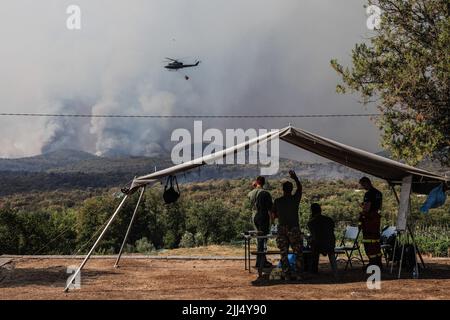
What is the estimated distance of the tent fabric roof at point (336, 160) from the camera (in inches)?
332

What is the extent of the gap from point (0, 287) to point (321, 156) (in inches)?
249

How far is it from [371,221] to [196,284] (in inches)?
→ 131

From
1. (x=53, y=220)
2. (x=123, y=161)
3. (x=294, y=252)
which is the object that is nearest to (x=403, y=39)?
(x=294, y=252)

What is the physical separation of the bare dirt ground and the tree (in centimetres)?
680

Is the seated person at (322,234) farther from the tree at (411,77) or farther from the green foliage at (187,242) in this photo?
the green foliage at (187,242)

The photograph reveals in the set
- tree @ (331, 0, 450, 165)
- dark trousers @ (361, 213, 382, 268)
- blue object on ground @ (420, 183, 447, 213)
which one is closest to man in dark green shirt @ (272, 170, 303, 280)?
dark trousers @ (361, 213, 382, 268)

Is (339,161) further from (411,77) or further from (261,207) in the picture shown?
(411,77)

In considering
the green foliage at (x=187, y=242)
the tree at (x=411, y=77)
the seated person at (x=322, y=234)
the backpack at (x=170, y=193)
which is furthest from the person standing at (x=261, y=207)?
the green foliage at (x=187, y=242)

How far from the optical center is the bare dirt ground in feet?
25.0

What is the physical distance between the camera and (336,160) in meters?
10.3

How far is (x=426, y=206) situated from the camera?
9562mm

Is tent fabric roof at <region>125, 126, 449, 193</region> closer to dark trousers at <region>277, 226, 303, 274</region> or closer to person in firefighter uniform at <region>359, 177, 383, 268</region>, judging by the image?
person in firefighter uniform at <region>359, 177, 383, 268</region>
